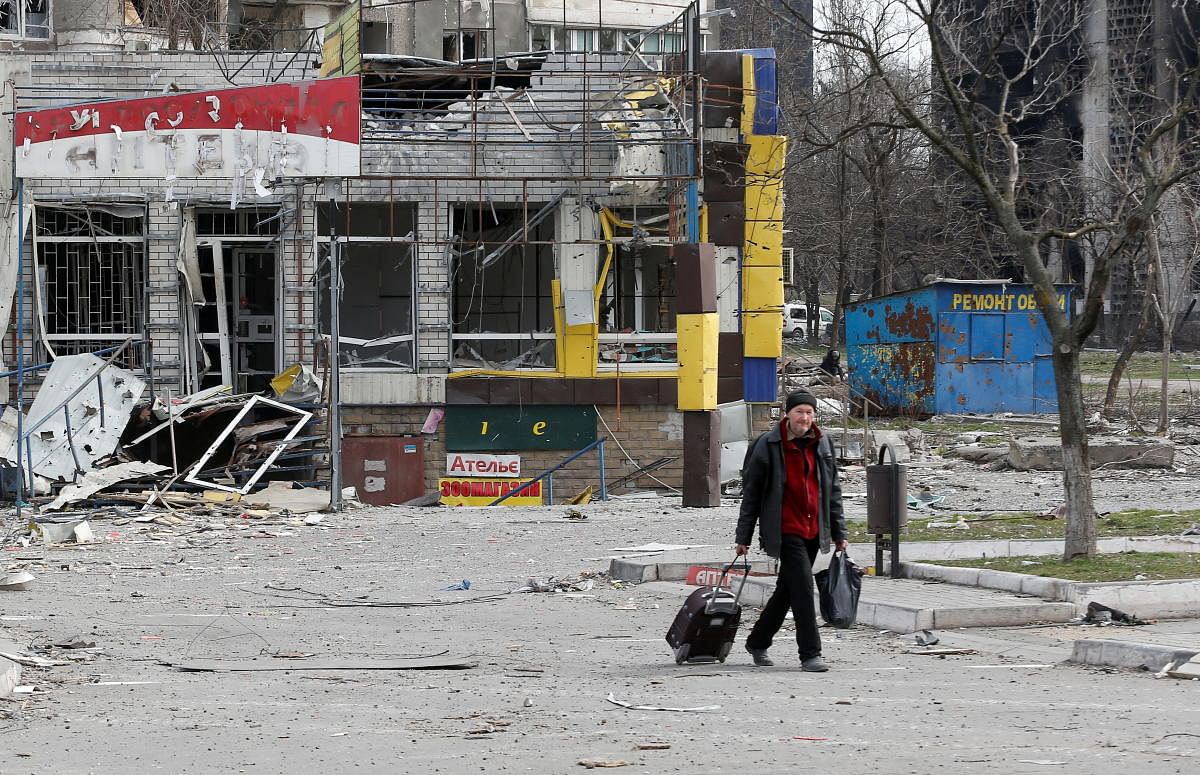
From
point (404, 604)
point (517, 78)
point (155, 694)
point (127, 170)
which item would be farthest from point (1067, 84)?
point (155, 694)

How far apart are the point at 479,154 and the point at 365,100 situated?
198cm

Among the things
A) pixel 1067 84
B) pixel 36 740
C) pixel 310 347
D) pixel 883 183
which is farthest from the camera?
pixel 1067 84

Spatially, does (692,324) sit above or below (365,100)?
below

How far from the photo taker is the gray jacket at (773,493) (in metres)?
8.88

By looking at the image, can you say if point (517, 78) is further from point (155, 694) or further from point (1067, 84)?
point (1067, 84)

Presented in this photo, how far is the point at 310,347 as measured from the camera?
24.5 meters

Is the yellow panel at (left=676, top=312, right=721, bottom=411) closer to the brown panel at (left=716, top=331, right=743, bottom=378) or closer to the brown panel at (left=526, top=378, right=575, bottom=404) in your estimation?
the brown panel at (left=526, top=378, right=575, bottom=404)

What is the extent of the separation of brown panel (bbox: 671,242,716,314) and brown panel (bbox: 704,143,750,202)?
4.40 metres

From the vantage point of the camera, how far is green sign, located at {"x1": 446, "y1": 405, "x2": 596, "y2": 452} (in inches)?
971

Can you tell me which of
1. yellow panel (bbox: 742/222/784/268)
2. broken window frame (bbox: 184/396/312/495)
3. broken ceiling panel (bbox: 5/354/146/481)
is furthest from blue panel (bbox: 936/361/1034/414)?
broken ceiling panel (bbox: 5/354/146/481)

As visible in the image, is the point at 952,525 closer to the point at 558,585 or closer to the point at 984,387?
the point at 558,585

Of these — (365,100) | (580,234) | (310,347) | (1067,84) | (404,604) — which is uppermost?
(1067,84)

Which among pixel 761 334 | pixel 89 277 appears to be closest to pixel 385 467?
pixel 89 277

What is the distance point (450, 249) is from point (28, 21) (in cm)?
1538
